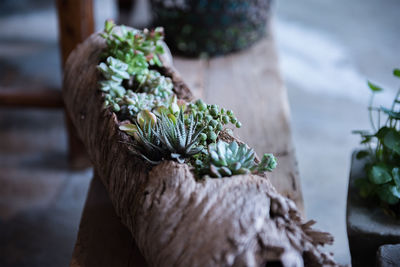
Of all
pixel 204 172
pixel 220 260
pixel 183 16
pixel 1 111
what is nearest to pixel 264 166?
pixel 204 172

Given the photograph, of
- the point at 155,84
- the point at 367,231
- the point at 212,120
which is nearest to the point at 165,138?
the point at 212,120

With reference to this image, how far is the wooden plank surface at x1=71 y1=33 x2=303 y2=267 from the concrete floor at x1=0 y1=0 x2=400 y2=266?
2.17ft

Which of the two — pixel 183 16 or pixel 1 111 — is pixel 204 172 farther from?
pixel 1 111

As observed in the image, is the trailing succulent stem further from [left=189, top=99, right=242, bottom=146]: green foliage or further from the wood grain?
the wood grain

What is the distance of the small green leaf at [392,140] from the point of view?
1.41 metres

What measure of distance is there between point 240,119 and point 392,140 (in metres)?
0.60

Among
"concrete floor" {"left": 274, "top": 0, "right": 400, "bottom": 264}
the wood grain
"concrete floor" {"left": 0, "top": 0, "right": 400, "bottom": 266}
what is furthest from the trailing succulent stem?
"concrete floor" {"left": 274, "top": 0, "right": 400, "bottom": 264}

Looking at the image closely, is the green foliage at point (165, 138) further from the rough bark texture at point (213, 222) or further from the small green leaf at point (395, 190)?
the small green leaf at point (395, 190)

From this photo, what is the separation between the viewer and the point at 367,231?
1350mm

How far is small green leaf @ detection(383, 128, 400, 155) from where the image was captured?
141cm

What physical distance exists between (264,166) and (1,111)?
2.65 m

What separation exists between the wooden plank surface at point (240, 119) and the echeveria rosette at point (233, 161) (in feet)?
1.34

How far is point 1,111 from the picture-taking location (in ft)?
10.4

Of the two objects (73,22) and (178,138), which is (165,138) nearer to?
(178,138)
